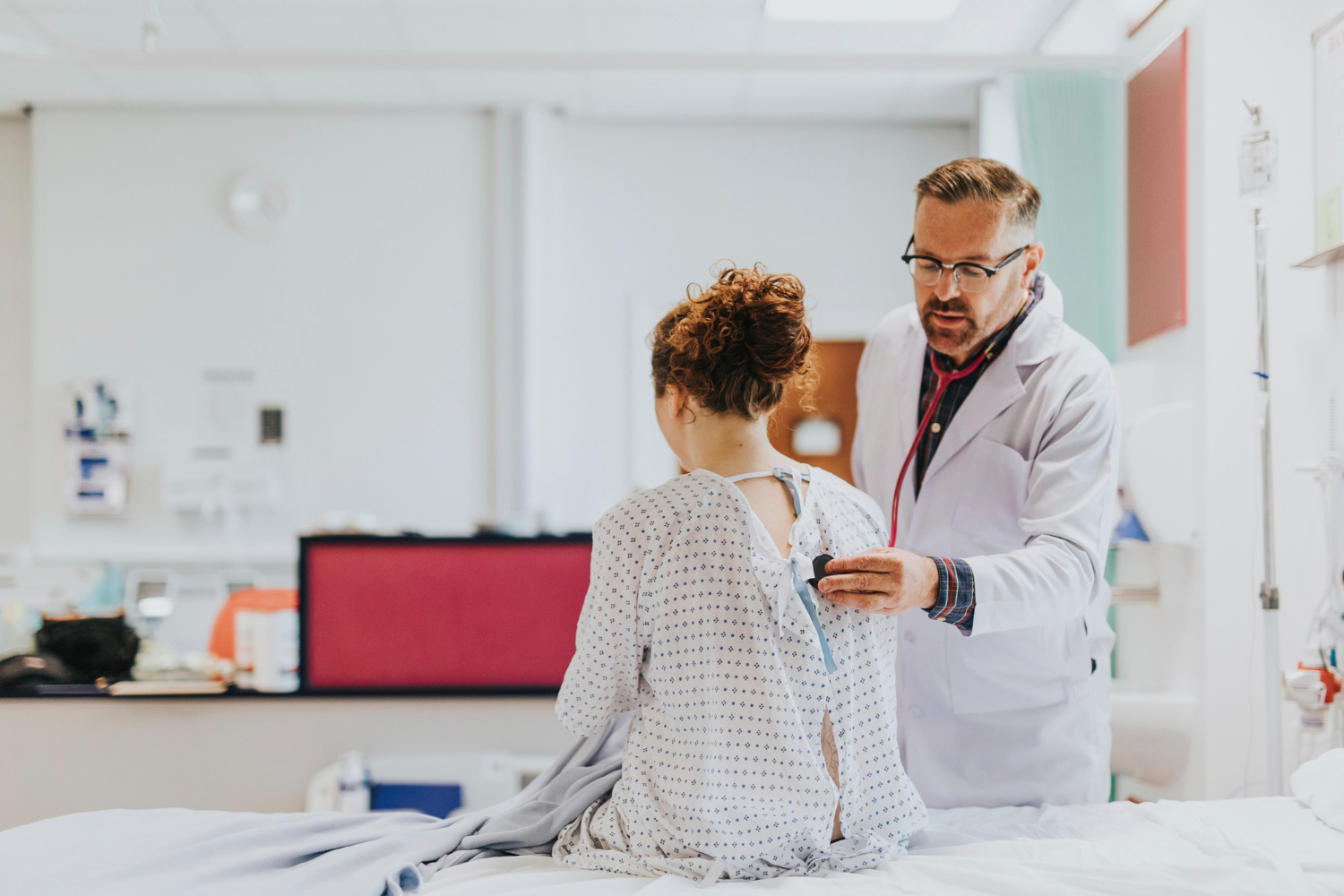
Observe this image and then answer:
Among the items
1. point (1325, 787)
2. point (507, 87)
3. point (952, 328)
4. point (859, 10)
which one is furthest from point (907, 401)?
point (507, 87)

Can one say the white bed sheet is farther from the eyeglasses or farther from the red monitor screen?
the red monitor screen

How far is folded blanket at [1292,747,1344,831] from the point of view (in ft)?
4.67

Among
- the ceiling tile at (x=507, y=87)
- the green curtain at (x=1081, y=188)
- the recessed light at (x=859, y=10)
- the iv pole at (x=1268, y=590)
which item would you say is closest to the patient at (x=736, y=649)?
the iv pole at (x=1268, y=590)

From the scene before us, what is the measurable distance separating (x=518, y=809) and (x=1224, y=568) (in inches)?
74.5

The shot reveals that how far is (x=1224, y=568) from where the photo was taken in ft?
8.08

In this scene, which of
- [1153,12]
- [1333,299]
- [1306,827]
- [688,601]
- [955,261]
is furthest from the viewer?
[1153,12]

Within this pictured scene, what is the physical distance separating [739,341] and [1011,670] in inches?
29.9

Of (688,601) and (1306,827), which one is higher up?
(688,601)

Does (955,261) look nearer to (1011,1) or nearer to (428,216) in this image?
(1011,1)

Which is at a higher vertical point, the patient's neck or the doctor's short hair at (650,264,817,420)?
the doctor's short hair at (650,264,817,420)

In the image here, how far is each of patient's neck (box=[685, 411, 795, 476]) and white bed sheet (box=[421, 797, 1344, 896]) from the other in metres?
0.53

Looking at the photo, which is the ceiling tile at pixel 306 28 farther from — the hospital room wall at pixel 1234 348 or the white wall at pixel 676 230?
the hospital room wall at pixel 1234 348

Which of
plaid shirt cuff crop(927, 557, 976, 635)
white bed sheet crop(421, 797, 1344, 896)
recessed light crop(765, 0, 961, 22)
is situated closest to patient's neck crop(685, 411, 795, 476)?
plaid shirt cuff crop(927, 557, 976, 635)

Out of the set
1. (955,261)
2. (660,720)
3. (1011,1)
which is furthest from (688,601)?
(1011,1)
